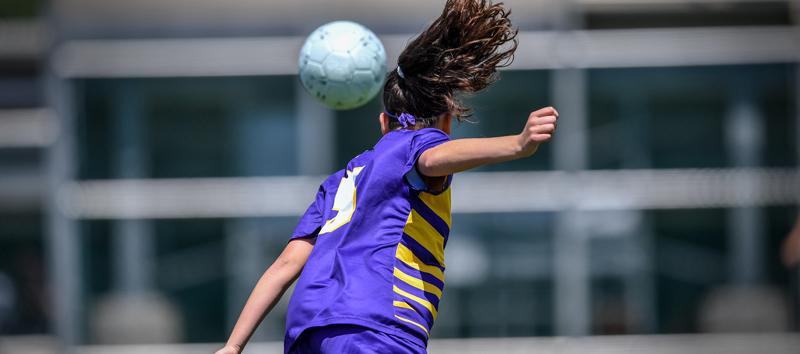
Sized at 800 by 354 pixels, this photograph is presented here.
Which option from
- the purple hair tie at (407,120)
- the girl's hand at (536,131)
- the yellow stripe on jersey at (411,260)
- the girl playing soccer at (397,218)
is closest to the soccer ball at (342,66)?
the girl playing soccer at (397,218)

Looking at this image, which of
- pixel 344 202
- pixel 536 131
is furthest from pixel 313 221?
pixel 536 131

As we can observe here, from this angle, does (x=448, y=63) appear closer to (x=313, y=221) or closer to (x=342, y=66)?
(x=313, y=221)

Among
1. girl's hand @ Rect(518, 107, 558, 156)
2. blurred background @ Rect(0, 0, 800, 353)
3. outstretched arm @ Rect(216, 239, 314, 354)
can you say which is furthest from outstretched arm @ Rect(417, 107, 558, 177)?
blurred background @ Rect(0, 0, 800, 353)

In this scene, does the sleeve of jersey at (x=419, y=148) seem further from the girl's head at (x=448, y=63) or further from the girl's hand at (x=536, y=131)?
the girl's hand at (x=536, y=131)

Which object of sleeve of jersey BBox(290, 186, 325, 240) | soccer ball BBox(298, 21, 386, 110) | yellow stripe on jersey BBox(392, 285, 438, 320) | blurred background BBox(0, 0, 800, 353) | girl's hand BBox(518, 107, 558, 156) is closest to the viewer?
girl's hand BBox(518, 107, 558, 156)

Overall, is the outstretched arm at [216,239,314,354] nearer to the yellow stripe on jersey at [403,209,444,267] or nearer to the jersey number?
the jersey number

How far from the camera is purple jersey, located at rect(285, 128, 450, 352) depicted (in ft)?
11.7

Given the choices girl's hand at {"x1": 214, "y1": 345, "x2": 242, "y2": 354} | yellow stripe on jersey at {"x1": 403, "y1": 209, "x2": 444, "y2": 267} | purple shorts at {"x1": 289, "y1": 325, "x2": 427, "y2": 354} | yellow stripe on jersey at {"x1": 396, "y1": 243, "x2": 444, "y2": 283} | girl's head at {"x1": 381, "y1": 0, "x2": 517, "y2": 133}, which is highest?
girl's head at {"x1": 381, "y1": 0, "x2": 517, "y2": 133}

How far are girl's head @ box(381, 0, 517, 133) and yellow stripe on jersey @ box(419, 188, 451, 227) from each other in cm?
25

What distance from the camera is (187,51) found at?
37.6 ft

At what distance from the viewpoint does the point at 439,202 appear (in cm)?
371

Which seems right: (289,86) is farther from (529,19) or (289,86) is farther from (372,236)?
(372,236)

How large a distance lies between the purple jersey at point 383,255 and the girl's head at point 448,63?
5.7 inches

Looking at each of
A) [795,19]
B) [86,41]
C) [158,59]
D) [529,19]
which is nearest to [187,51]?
[158,59]
